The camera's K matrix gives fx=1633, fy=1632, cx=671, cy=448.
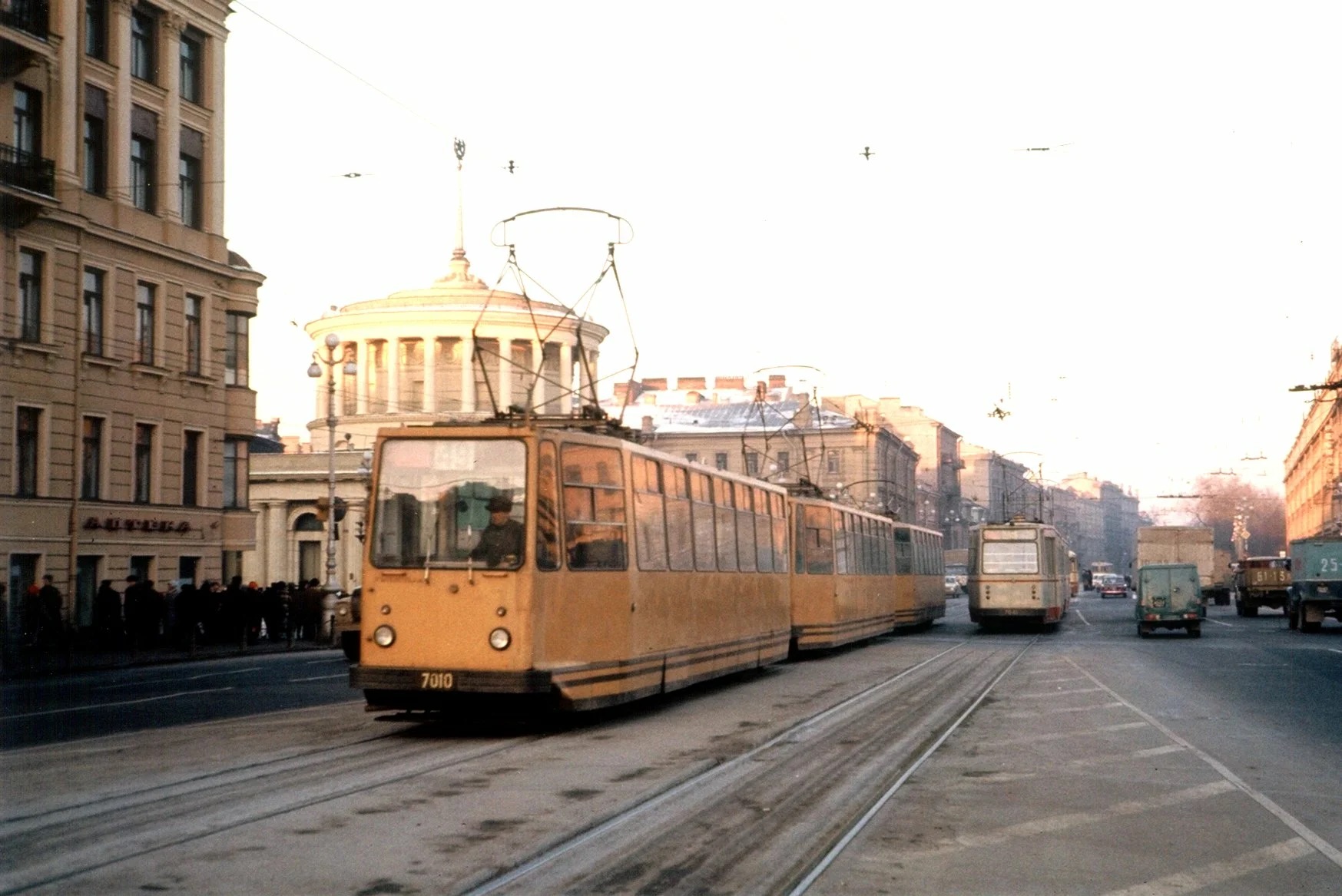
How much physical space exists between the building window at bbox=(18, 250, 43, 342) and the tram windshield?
22235mm

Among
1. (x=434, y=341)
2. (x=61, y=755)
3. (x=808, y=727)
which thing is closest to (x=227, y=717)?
(x=61, y=755)

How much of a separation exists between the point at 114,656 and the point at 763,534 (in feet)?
50.0

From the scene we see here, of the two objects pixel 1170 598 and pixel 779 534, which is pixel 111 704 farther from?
pixel 1170 598

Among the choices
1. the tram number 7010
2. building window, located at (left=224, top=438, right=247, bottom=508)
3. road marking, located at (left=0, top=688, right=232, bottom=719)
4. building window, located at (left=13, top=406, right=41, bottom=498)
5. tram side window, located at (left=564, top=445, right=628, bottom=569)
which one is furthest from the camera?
building window, located at (left=224, top=438, right=247, bottom=508)

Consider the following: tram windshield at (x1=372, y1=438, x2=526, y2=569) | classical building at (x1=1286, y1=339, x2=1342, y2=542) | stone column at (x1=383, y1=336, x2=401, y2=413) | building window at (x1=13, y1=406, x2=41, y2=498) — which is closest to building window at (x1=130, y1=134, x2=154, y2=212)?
building window at (x1=13, y1=406, x2=41, y2=498)

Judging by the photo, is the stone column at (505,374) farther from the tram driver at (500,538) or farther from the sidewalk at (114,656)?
the tram driver at (500,538)

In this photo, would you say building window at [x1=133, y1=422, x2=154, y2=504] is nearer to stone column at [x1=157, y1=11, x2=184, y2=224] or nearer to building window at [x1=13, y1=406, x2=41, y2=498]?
building window at [x1=13, y1=406, x2=41, y2=498]

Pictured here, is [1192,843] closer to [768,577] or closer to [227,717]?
[227,717]

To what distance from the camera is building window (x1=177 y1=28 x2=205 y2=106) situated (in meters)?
42.2

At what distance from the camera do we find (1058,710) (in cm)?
1905

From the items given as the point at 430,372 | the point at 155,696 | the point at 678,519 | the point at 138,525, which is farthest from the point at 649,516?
the point at 430,372

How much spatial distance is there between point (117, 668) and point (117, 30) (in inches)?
659

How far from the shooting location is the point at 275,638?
1563 inches

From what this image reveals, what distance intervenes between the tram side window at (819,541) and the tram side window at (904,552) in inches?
403
